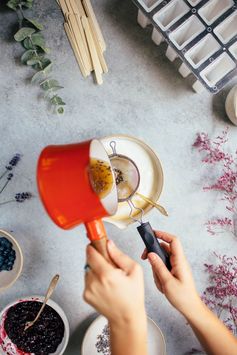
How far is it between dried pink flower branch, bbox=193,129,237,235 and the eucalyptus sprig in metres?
0.46

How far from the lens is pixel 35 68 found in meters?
1.44

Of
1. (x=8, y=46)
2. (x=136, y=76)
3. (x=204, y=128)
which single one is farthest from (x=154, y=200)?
(x=8, y=46)

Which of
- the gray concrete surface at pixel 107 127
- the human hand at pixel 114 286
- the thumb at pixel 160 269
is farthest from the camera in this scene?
the gray concrete surface at pixel 107 127

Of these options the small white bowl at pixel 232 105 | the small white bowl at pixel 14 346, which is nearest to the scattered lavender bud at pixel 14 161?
the small white bowl at pixel 14 346

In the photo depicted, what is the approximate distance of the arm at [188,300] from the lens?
117 centimetres

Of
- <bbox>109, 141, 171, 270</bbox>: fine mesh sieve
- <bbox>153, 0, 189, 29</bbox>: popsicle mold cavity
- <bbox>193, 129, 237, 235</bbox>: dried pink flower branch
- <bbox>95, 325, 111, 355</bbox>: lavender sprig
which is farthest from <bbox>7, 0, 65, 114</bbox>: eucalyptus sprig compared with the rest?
<bbox>95, 325, 111, 355</bbox>: lavender sprig

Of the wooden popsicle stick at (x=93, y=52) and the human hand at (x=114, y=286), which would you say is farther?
the wooden popsicle stick at (x=93, y=52)

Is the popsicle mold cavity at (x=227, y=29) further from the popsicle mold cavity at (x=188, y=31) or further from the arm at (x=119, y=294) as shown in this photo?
the arm at (x=119, y=294)

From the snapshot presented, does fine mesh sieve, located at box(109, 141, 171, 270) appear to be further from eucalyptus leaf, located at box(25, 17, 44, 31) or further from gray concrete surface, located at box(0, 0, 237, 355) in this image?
eucalyptus leaf, located at box(25, 17, 44, 31)

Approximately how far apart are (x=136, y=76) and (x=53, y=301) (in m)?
0.74

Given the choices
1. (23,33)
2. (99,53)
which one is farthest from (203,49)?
(23,33)

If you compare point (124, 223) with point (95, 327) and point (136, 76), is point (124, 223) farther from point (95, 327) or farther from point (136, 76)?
point (136, 76)

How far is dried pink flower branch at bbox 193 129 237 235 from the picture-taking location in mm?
1478

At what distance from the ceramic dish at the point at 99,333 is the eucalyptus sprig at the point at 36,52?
25.9 inches
